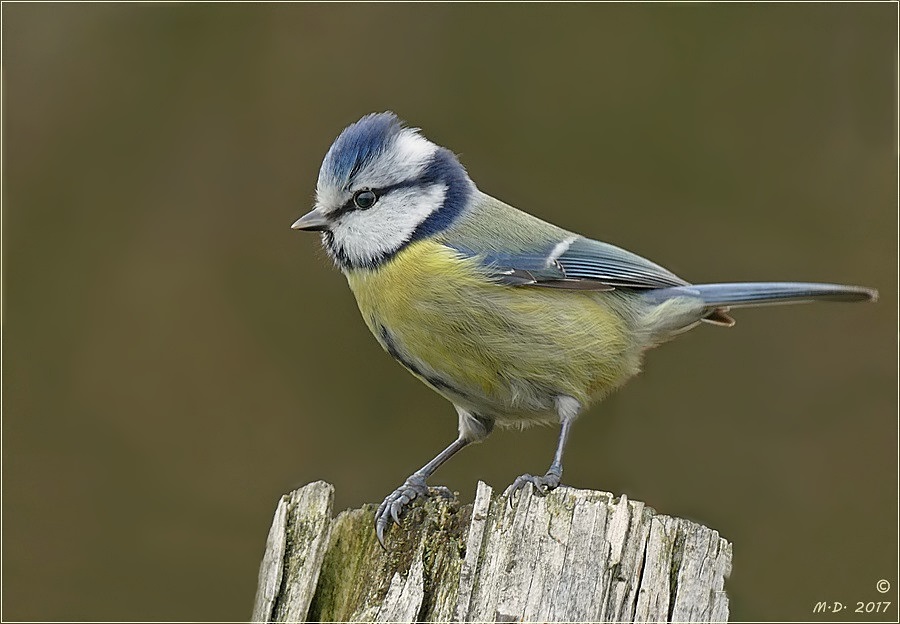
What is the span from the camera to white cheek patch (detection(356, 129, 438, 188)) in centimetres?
308

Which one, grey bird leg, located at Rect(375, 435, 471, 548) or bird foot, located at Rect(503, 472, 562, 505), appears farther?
grey bird leg, located at Rect(375, 435, 471, 548)

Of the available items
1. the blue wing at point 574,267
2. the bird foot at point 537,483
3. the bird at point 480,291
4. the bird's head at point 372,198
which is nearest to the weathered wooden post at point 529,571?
the bird foot at point 537,483

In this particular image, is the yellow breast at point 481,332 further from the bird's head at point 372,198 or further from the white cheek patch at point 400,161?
the white cheek patch at point 400,161

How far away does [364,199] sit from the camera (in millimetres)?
3105

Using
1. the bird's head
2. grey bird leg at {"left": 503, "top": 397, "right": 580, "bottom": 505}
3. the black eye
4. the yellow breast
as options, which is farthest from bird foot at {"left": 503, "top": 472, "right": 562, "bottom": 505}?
the black eye

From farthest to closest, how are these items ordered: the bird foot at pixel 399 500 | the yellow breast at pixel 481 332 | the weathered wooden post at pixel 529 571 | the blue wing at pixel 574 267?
the blue wing at pixel 574 267 → the yellow breast at pixel 481 332 → the bird foot at pixel 399 500 → the weathered wooden post at pixel 529 571

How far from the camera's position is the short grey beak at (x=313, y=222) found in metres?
3.08

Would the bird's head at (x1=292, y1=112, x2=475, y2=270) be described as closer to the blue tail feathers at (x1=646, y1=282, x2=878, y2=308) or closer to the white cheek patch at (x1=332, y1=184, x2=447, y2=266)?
the white cheek patch at (x1=332, y1=184, x2=447, y2=266)

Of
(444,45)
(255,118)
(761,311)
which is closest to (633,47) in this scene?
(444,45)

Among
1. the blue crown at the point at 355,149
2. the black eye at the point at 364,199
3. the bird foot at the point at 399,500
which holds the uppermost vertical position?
the blue crown at the point at 355,149

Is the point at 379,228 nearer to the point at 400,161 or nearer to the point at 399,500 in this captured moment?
the point at 400,161

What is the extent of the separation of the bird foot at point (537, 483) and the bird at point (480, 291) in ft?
0.26

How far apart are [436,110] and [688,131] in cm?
134

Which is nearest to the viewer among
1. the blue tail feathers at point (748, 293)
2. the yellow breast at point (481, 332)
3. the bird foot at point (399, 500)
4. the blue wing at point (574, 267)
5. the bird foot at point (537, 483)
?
the bird foot at point (537, 483)
